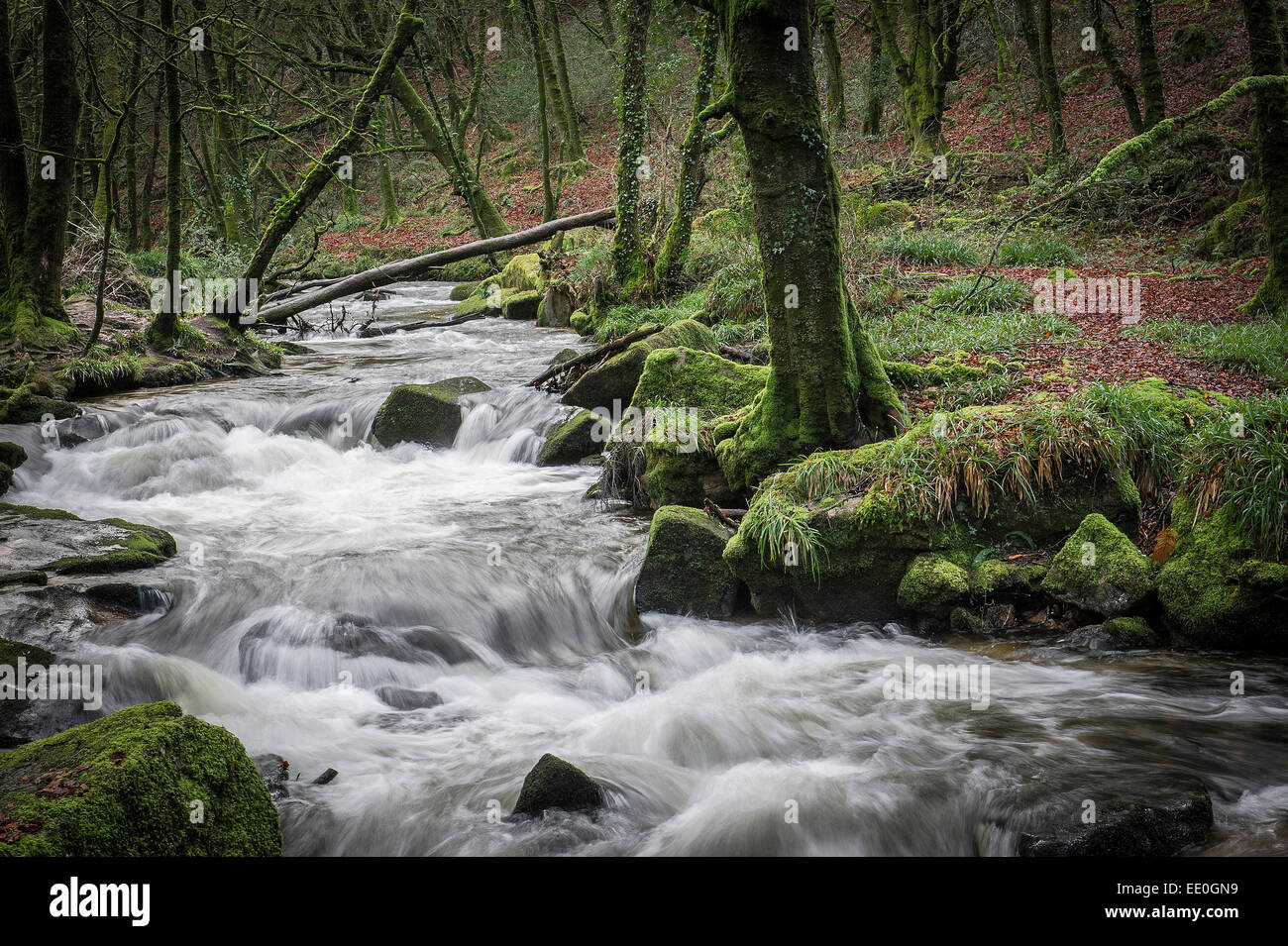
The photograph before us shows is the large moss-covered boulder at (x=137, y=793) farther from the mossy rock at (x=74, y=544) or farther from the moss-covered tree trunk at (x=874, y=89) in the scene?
the moss-covered tree trunk at (x=874, y=89)

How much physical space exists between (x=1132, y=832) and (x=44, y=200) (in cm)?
1415

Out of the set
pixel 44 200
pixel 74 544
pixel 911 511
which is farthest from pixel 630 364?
pixel 44 200

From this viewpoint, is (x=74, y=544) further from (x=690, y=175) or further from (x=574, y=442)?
(x=690, y=175)

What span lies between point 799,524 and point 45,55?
12.1 meters

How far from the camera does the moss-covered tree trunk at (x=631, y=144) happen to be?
43.3 feet

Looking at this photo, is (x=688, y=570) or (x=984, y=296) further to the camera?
(x=984, y=296)

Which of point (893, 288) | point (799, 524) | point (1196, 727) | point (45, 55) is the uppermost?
point (45, 55)

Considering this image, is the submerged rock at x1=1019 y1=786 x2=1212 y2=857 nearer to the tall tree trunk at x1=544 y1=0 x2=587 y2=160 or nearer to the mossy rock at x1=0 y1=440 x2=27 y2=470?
the mossy rock at x1=0 y1=440 x2=27 y2=470

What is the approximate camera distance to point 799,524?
6.10m

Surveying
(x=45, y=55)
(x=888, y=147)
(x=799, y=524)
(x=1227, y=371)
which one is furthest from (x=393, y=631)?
(x=888, y=147)

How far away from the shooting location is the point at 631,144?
45.5 feet

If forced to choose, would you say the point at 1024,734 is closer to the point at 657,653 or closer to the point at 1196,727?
the point at 1196,727

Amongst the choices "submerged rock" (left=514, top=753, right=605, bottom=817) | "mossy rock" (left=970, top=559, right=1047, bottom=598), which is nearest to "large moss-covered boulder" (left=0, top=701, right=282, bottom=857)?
"submerged rock" (left=514, top=753, right=605, bottom=817)
